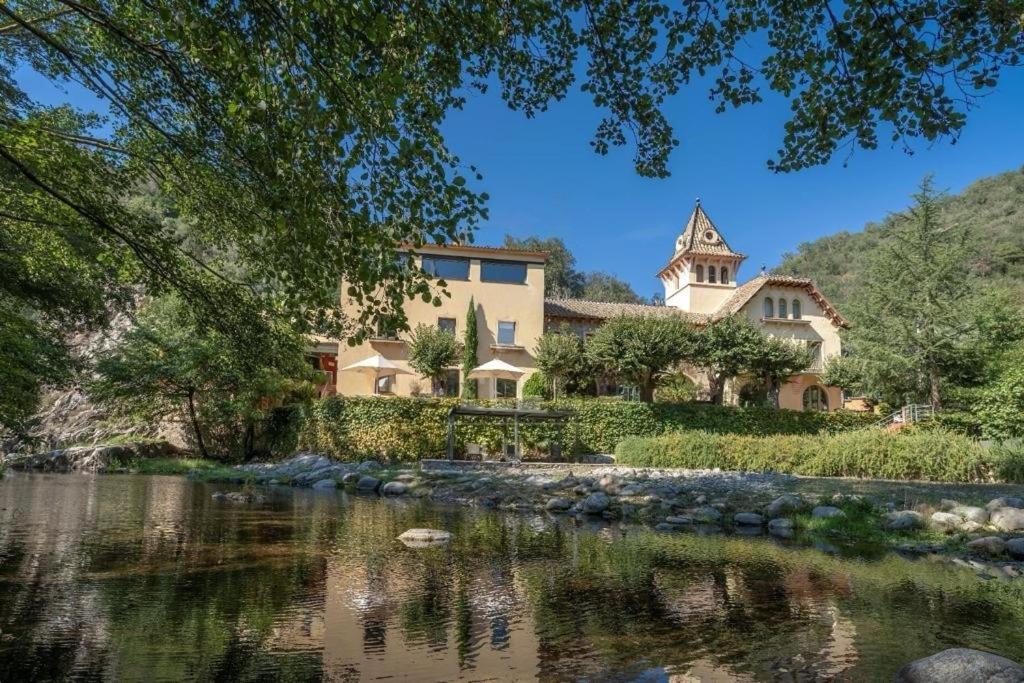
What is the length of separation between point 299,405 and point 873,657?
23.0 meters

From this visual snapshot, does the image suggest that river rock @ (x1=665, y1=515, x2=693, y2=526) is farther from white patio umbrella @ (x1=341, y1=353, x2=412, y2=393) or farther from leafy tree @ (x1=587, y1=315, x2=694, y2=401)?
white patio umbrella @ (x1=341, y1=353, x2=412, y2=393)

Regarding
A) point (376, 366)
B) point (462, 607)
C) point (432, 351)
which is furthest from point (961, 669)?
point (432, 351)

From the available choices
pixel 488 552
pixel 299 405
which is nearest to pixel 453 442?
pixel 299 405

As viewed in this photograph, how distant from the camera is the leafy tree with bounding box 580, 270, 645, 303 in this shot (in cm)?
6374

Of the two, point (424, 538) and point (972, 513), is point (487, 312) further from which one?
point (972, 513)

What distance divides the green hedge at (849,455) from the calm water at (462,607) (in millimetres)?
9761

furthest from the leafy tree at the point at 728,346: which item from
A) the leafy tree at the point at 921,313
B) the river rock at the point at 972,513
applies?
the river rock at the point at 972,513

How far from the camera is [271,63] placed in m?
3.91

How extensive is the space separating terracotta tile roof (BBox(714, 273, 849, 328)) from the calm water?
1073 inches

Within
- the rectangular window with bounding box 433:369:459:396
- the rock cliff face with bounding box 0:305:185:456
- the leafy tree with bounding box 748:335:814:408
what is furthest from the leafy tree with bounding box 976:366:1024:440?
the rock cliff face with bounding box 0:305:185:456

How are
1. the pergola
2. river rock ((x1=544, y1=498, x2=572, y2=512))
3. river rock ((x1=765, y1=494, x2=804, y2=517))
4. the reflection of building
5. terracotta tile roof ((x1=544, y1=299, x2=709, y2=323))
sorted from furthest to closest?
terracotta tile roof ((x1=544, y1=299, x2=709, y2=323)) < the reflection of building < the pergola < river rock ((x1=544, y1=498, x2=572, y2=512)) < river rock ((x1=765, y1=494, x2=804, y2=517))

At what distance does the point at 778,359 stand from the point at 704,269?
43.3 ft

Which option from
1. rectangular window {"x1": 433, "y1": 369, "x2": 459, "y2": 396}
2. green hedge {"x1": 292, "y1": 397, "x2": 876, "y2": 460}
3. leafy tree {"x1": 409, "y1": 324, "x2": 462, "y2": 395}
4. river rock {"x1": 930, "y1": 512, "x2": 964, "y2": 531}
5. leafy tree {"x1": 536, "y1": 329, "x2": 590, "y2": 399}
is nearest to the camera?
river rock {"x1": 930, "y1": 512, "x2": 964, "y2": 531}

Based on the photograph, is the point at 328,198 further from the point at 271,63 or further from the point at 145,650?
the point at 145,650
